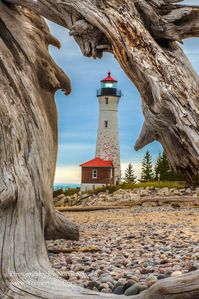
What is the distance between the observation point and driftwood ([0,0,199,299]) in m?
3.84

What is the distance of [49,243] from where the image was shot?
7898 mm

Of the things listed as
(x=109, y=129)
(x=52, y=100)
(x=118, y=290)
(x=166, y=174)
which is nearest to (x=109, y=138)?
(x=109, y=129)

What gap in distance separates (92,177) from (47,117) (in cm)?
4119

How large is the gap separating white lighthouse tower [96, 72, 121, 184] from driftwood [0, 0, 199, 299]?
1564 inches

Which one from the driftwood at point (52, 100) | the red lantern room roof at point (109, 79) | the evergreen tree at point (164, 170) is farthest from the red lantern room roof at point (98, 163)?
the driftwood at point (52, 100)

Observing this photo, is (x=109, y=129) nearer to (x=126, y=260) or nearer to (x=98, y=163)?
(x=98, y=163)

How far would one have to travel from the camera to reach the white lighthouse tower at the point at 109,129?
46938 mm

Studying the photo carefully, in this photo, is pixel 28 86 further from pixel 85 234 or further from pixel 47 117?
pixel 85 234

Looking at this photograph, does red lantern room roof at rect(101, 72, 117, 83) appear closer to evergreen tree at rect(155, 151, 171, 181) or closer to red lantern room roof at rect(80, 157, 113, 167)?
red lantern room roof at rect(80, 157, 113, 167)

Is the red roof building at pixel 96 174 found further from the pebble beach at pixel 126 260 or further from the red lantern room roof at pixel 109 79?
the pebble beach at pixel 126 260

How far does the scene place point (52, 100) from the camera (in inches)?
271

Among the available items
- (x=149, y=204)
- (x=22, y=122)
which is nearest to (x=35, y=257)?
(x=22, y=122)

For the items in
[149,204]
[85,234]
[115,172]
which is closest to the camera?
[85,234]

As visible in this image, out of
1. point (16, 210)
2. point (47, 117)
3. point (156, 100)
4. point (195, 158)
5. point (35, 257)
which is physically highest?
point (47, 117)
